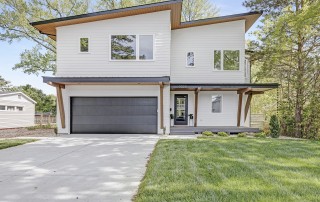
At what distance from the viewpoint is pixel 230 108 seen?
14.3 meters

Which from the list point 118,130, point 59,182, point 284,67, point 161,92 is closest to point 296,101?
point 284,67

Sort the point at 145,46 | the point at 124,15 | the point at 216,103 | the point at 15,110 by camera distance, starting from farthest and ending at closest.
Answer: the point at 15,110 → the point at 216,103 → the point at 145,46 → the point at 124,15

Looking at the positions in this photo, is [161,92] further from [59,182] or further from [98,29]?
[59,182]

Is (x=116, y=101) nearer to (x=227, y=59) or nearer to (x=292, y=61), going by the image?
(x=227, y=59)

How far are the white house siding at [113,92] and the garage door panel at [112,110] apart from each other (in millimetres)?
557

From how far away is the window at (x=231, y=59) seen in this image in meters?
14.1

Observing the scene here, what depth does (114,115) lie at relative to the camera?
1266cm

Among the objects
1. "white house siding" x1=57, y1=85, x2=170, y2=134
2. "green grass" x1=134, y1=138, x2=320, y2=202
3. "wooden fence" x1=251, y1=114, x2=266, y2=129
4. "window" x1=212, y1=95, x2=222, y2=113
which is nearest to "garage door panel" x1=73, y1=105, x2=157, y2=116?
"white house siding" x1=57, y1=85, x2=170, y2=134

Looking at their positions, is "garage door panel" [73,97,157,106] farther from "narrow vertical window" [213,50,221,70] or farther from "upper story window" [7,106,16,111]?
"upper story window" [7,106,16,111]

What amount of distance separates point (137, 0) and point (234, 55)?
38.3 ft

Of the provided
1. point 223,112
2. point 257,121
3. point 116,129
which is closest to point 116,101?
point 116,129

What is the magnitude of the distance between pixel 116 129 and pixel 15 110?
13.2 meters

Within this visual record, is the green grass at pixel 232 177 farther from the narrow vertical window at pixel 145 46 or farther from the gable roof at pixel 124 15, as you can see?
the gable roof at pixel 124 15

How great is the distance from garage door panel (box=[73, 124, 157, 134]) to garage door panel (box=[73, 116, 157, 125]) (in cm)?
20
